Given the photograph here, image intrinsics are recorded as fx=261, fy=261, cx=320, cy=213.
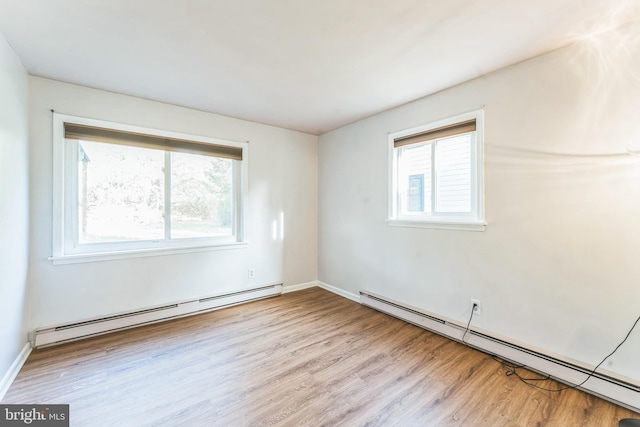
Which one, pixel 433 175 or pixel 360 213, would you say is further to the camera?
pixel 360 213

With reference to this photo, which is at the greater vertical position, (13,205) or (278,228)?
(13,205)

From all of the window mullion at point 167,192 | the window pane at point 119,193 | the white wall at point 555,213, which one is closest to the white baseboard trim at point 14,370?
the window pane at point 119,193

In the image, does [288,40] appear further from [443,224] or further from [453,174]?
[443,224]

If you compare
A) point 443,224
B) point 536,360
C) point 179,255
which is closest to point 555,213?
point 443,224

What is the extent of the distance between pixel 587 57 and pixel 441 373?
8.24ft

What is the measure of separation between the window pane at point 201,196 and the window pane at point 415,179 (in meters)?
2.23

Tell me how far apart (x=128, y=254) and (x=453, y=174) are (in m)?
3.46

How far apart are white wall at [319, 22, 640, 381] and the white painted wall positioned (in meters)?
3.44

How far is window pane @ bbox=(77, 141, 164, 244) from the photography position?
2.62 meters

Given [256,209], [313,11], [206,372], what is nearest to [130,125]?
[256,209]

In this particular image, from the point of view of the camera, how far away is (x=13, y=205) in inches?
78.0

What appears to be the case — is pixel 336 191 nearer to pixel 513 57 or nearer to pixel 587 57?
pixel 513 57

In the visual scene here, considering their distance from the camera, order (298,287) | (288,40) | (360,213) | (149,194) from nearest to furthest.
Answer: (288,40), (149,194), (360,213), (298,287)

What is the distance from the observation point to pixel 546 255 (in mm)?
2006
